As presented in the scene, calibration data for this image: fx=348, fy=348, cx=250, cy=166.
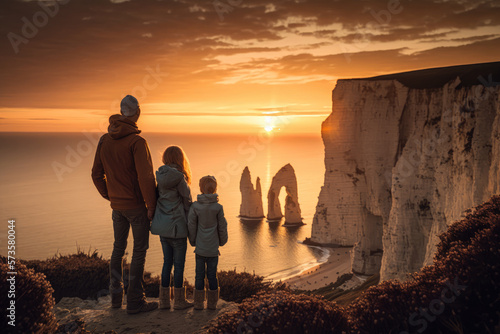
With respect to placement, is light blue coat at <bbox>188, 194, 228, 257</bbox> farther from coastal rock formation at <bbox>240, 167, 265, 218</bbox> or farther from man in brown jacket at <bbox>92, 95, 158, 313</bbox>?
coastal rock formation at <bbox>240, 167, 265, 218</bbox>

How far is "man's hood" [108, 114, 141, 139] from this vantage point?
579 centimetres

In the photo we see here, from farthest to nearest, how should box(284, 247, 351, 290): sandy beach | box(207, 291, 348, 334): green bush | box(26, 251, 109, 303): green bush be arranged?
box(284, 247, 351, 290): sandy beach → box(26, 251, 109, 303): green bush → box(207, 291, 348, 334): green bush

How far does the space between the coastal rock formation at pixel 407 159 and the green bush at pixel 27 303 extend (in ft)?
48.9

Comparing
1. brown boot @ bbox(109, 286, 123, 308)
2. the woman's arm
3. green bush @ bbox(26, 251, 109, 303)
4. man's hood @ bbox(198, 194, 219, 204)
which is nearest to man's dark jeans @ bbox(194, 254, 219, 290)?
Result: the woman's arm

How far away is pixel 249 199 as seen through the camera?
67438 millimetres

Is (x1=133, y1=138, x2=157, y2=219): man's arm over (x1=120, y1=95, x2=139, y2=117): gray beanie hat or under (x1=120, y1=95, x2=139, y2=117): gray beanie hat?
under

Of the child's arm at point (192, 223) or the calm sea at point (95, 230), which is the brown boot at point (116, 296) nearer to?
the child's arm at point (192, 223)

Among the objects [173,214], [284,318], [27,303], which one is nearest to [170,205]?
[173,214]

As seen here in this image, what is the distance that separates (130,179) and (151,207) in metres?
0.60

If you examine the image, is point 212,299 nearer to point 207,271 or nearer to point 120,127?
point 207,271

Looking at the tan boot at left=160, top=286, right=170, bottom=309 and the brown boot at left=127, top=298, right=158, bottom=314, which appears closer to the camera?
the brown boot at left=127, top=298, right=158, bottom=314

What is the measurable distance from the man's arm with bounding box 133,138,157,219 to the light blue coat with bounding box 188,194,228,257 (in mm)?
743

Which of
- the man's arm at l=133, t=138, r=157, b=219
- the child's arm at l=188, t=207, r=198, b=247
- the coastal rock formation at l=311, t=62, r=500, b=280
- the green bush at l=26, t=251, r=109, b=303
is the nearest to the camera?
the man's arm at l=133, t=138, r=157, b=219

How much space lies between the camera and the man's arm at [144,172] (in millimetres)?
5703
